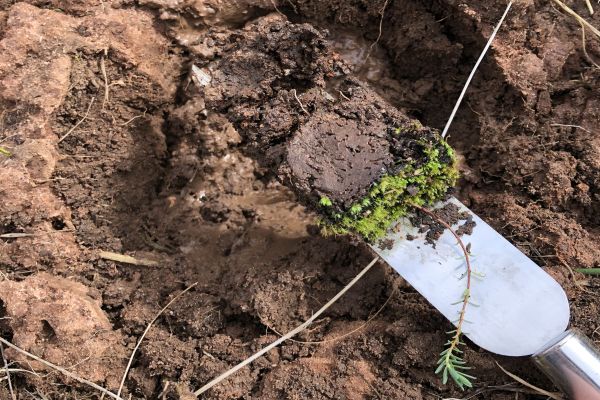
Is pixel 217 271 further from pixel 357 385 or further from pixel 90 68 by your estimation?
pixel 90 68

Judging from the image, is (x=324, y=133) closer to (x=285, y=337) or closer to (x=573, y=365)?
(x=285, y=337)

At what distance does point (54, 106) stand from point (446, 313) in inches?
69.0

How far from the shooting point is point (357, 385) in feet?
5.70

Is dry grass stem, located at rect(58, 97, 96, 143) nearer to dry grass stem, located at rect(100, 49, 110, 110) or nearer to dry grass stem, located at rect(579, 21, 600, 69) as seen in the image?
dry grass stem, located at rect(100, 49, 110, 110)

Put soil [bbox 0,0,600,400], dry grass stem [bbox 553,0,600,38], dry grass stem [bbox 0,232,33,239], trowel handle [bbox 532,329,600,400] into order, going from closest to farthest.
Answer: trowel handle [bbox 532,329,600,400] < soil [bbox 0,0,600,400] < dry grass stem [bbox 0,232,33,239] < dry grass stem [bbox 553,0,600,38]

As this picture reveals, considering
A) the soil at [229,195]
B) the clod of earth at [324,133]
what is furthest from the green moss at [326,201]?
the soil at [229,195]

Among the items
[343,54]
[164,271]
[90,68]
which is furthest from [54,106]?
[343,54]

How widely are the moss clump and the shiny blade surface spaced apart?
0.07 m

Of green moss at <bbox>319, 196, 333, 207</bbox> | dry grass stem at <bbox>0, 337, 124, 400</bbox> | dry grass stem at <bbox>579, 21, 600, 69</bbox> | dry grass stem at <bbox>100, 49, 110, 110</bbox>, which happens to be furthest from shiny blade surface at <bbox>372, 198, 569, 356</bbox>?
dry grass stem at <bbox>100, 49, 110, 110</bbox>

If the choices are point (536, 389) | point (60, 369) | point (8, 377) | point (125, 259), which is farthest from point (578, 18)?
point (8, 377)

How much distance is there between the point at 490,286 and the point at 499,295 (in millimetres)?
41

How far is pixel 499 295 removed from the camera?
1713 mm

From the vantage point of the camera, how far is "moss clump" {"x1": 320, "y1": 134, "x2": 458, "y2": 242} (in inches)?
69.0

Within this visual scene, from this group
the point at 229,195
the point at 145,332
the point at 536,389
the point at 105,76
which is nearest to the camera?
the point at 536,389
